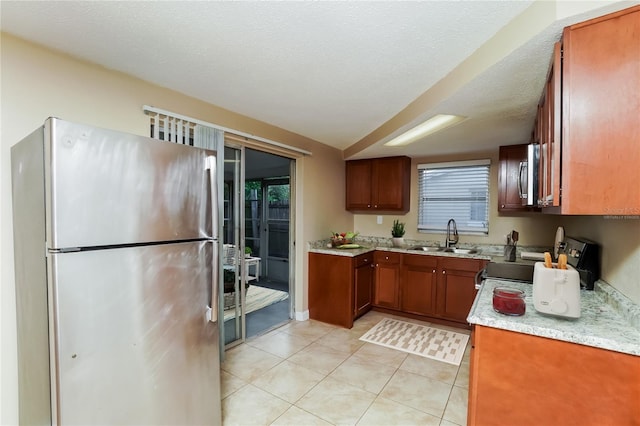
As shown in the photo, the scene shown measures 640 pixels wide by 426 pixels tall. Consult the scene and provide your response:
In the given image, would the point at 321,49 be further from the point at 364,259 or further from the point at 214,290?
the point at 364,259

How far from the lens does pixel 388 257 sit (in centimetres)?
393

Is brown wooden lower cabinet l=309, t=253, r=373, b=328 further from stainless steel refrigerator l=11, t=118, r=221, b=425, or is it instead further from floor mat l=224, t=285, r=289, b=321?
stainless steel refrigerator l=11, t=118, r=221, b=425

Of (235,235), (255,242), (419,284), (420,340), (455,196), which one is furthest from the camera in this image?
(255,242)

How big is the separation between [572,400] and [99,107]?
120 inches

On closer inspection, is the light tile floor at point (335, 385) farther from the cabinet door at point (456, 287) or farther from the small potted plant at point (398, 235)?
the small potted plant at point (398, 235)

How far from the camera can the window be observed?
388 centimetres

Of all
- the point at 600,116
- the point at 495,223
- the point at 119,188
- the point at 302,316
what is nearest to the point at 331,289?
the point at 302,316

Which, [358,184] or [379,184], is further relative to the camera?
[358,184]

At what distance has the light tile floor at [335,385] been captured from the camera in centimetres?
202

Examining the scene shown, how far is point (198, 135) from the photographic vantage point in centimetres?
243

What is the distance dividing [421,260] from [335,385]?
76.0 inches

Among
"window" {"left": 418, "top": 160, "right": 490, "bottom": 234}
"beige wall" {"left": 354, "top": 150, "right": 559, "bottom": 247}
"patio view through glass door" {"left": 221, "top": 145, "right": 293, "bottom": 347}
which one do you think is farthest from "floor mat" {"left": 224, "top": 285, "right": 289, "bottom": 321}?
"window" {"left": 418, "top": 160, "right": 490, "bottom": 234}

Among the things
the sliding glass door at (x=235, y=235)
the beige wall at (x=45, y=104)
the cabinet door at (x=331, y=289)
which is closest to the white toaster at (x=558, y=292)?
the cabinet door at (x=331, y=289)

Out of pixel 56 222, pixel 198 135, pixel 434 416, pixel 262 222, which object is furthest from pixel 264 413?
pixel 262 222
